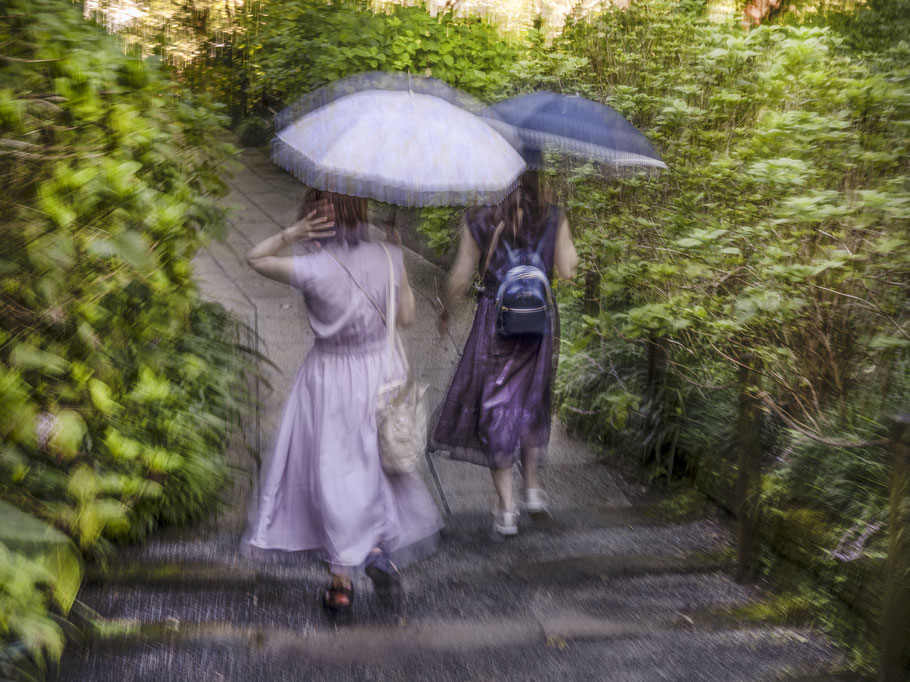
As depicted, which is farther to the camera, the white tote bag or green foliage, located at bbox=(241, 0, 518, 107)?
green foliage, located at bbox=(241, 0, 518, 107)

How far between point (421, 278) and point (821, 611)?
509cm

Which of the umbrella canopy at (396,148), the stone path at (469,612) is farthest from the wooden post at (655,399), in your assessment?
the umbrella canopy at (396,148)

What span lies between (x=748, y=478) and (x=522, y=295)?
1365 millimetres

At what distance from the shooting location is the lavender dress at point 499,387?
14.4 ft

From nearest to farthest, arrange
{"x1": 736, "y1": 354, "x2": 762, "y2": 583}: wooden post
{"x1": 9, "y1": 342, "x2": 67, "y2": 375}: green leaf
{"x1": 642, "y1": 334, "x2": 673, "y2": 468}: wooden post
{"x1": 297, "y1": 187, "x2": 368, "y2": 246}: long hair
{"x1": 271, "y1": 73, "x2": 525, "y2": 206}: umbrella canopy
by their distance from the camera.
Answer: {"x1": 9, "y1": 342, "x2": 67, "y2": 375}: green leaf, {"x1": 271, "y1": 73, "x2": 525, "y2": 206}: umbrella canopy, {"x1": 297, "y1": 187, "x2": 368, "y2": 246}: long hair, {"x1": 736, "y1": 354, "x2": 762, "y2": 583}: wooden post, {"x1": 642, "y1": 334, "x2": 673, "y2": 468}: wooden post

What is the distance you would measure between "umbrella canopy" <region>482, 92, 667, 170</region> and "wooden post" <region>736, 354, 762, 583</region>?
3.82 ft

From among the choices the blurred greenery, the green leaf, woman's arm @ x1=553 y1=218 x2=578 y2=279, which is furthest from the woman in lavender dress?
the green leaf

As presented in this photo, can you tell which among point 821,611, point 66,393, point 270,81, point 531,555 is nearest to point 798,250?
point 821,611

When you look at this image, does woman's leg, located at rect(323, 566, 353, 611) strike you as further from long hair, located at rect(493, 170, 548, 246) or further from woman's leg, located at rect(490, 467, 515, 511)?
long hair, located at rect(493, 170, 548, 246)

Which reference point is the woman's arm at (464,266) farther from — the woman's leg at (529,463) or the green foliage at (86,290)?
the green foliage at (86,290)

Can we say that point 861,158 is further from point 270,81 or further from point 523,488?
point 270,81

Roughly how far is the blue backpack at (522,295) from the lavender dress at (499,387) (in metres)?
0.09

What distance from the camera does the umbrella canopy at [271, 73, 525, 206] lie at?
10.9ft

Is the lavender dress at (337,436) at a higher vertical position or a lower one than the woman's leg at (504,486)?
higher
